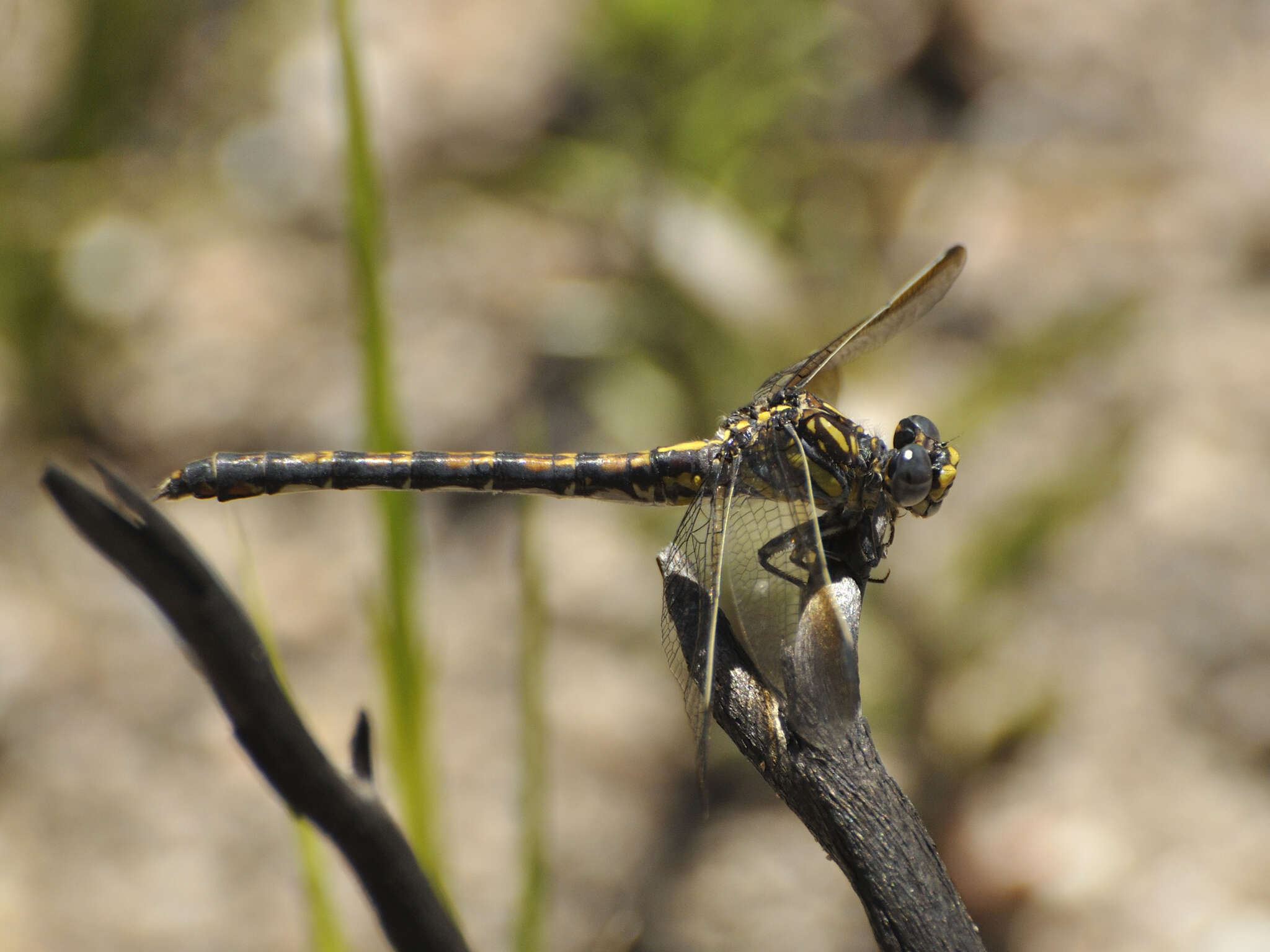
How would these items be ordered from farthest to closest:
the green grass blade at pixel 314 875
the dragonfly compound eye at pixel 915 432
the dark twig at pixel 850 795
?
the dragonfly compound eye at pixel 915 432 → the green grass blade at pixel 314 875 → the dark twig at pixel 850 795

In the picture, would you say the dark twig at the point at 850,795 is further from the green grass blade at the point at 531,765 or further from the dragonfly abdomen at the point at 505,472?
the dragonfly abdomen at the point at 505,472

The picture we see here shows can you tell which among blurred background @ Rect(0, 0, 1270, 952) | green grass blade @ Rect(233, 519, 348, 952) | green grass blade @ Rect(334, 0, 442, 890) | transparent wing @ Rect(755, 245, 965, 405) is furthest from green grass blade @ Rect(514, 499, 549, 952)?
transparent wing @ Rect(755, 245, 965, 405)

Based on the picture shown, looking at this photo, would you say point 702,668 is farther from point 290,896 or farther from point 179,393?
point 179,393

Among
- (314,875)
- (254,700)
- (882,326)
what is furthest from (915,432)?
(254,700)

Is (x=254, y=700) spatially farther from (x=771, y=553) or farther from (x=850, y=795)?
(x=771, y=553)

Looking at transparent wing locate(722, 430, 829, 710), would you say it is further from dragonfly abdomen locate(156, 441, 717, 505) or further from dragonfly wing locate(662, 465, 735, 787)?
dragonfly abdomen locate(156, 441, 717, 505)

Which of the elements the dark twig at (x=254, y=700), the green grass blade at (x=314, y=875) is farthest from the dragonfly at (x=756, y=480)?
Answer: the dark twig at (x=254, y=700)

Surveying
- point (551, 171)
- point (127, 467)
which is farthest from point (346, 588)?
point (551, 171)
